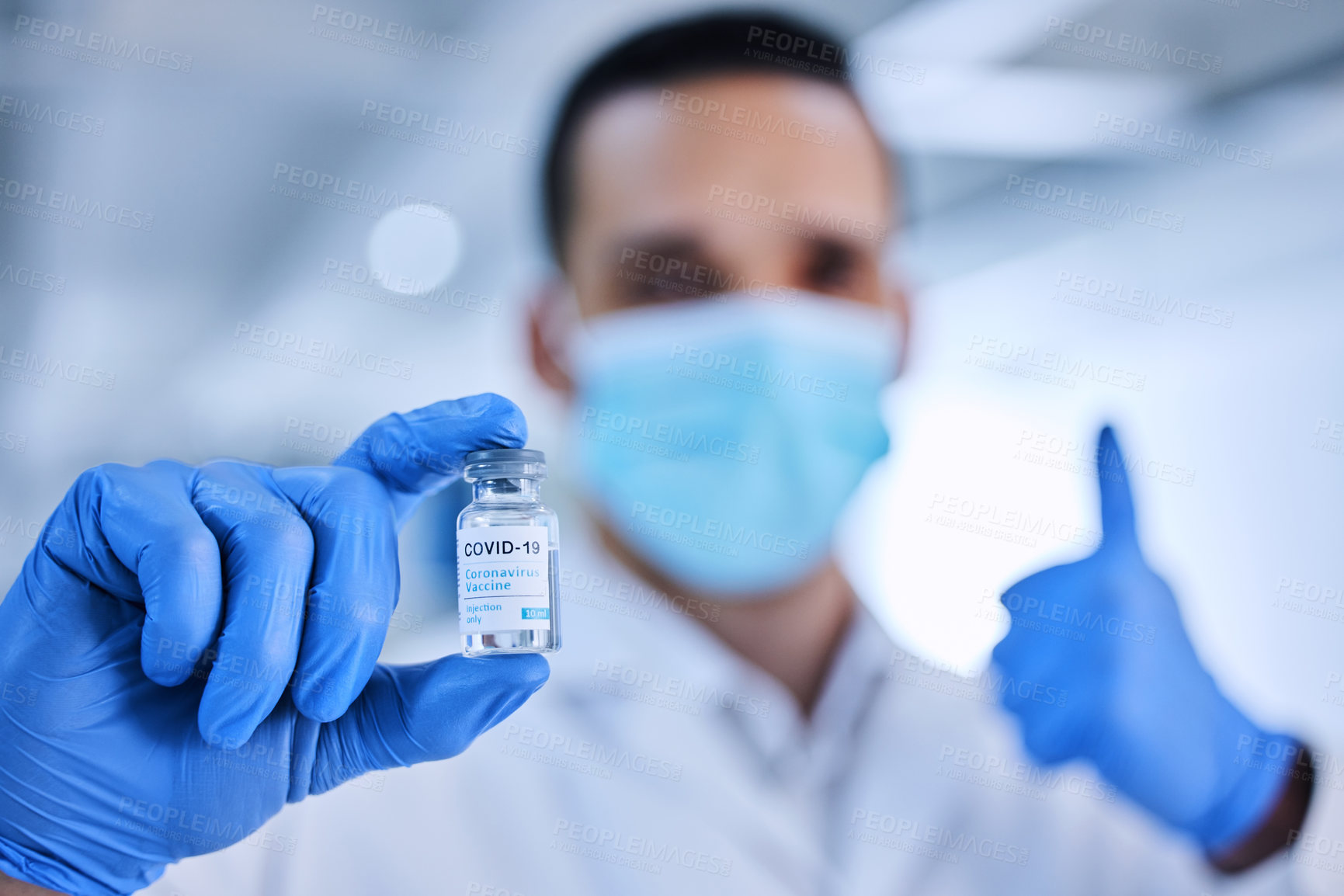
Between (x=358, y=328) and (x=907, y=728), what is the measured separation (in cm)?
164

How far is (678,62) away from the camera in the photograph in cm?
195

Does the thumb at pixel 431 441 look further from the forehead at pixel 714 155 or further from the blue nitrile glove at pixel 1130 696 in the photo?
the blue nitrile glove at pixel 1130 696

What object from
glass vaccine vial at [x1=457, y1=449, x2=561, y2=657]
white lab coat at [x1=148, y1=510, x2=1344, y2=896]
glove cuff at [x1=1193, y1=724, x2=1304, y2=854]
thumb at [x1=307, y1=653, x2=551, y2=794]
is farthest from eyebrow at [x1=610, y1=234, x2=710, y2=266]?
glove cuff at [x1=1193, y1=724, x2=1304, y2=854]

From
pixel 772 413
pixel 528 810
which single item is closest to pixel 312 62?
pixel 772 413

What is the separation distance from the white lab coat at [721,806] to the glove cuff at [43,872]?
447mm

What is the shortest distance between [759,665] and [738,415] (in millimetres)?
561

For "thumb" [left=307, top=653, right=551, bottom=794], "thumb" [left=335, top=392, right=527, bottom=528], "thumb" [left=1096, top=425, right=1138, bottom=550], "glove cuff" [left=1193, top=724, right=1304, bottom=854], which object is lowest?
"glove cuff" [left=1193, top=724, right=1304, bottom=854]

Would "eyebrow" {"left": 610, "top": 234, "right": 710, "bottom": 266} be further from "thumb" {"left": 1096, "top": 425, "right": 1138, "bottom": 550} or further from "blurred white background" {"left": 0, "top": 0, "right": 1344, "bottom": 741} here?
"thumb" {"left": 1096, "top": 425, "right": 1138, "bottom": 550}

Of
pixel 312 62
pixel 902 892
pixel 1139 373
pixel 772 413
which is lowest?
pixel 902 892

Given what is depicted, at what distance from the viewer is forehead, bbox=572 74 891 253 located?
1774mm

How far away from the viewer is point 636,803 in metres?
1.59

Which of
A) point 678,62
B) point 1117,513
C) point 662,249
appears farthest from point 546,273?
point 1117,513

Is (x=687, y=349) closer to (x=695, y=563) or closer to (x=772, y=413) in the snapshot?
(x=772, y=413)

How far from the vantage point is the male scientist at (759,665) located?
1557mm
